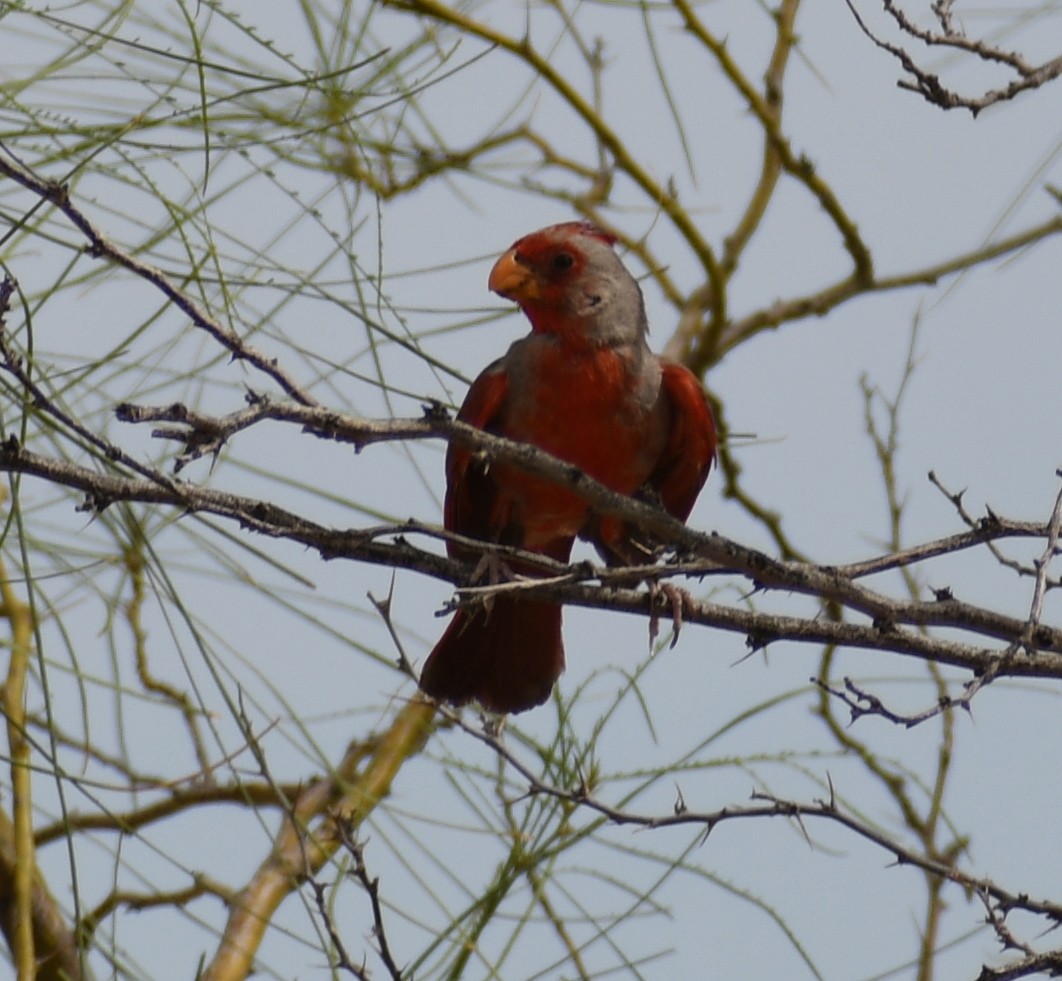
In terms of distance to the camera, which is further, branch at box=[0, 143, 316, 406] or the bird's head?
the bird's head

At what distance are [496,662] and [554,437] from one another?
0.64 metres

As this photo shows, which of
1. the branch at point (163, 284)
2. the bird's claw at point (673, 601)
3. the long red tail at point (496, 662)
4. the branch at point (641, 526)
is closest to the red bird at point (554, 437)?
the long red tail at point (496, 662)

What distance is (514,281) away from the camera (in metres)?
4.67

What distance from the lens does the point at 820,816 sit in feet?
9.36

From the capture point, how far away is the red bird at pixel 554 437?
14.7 feet

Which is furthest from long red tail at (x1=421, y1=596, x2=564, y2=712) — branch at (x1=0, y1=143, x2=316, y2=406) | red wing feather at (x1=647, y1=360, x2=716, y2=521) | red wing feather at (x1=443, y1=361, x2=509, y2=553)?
branch at (x1=0, y1=143, x2=316, y2=406)

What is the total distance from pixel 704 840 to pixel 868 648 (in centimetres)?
54

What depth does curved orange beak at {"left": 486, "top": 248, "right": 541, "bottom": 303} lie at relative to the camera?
15.3 feet

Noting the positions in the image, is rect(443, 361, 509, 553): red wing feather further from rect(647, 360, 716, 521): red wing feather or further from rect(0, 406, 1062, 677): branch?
rect(0, 406, 1062, 677): branch

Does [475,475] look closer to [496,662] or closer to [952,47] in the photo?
[496,662]

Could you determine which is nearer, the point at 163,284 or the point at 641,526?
the point at 163,284

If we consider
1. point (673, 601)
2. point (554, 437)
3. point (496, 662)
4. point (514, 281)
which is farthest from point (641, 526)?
point (514, 281)

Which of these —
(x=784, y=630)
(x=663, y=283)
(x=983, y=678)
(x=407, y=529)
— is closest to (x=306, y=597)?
(x=407, y=529)

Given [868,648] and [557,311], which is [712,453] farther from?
[868,648]
